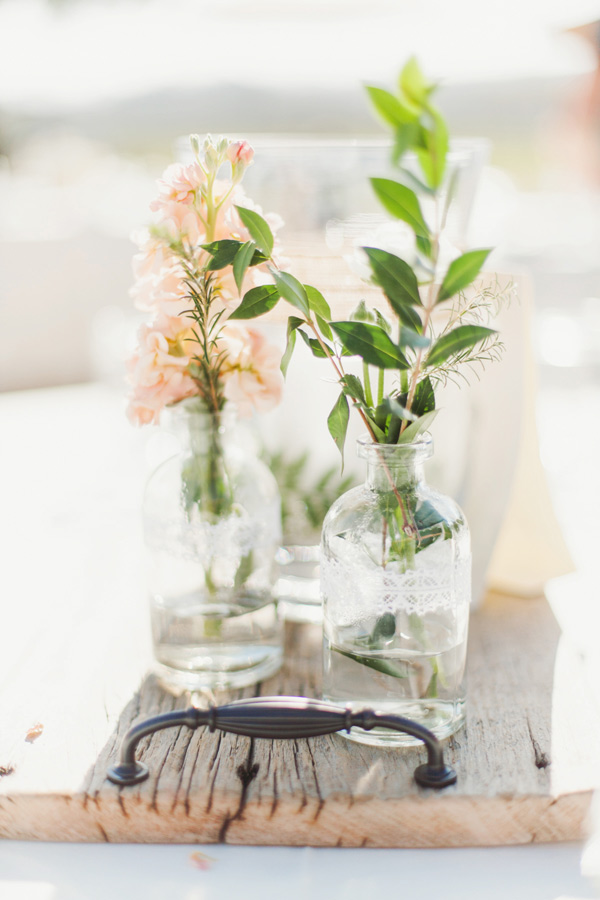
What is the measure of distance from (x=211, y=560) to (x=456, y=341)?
1.03 feet

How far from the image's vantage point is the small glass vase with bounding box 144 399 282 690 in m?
0.73

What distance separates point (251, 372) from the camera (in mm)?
693

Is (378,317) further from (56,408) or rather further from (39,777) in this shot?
(56,408)

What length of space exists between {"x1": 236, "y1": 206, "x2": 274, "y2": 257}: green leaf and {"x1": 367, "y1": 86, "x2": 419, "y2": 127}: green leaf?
0.42 ft

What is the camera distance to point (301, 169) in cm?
90

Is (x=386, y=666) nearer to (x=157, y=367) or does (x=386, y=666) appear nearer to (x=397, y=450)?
(x=397, y=450)

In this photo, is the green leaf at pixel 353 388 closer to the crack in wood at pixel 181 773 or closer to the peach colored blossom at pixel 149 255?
the peach colored blossom at pixel 149 255

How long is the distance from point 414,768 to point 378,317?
1.09 ft

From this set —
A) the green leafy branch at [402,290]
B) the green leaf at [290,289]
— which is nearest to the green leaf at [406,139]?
the green leafy branch at [402,290]

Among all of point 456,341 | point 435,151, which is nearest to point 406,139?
point 435,151

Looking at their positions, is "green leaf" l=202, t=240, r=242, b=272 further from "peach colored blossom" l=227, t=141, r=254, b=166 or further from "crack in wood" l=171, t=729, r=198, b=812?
"crack in wood" l=171, t=729, r=198, b=812

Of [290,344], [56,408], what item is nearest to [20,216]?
[56,408]

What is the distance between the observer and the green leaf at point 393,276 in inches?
21.4

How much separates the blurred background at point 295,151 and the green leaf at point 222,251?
1.04 feet
